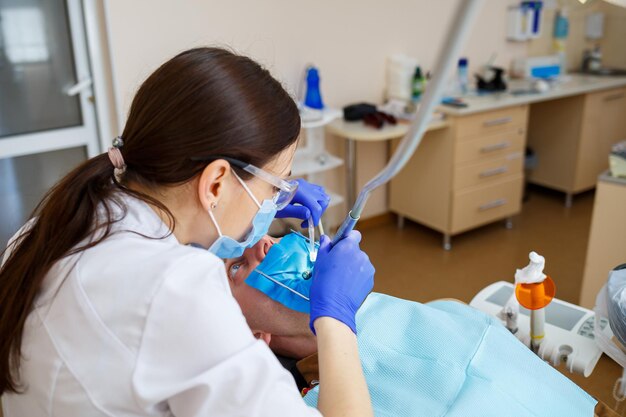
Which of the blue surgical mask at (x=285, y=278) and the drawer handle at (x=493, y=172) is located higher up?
the blue surgical mask at (x=285, y=278)

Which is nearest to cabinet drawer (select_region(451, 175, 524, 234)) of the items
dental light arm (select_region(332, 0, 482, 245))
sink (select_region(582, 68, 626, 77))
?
sink (select_region(582, 68, 626, 77))

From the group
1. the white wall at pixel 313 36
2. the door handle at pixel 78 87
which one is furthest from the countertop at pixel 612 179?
the door handle at pixel 78 87

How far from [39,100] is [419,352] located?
1.96 m

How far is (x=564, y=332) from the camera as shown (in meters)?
1.37

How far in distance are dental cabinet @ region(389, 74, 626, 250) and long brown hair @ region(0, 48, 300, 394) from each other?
7.19ft

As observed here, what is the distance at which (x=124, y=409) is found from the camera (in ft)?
2.50

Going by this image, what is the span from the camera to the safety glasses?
3.02ft

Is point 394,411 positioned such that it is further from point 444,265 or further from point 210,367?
point 444,265

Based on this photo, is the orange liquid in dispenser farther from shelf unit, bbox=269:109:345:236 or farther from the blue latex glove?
shelf unit, bbox=269:109:345:236

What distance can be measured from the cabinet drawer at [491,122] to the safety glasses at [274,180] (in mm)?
2060

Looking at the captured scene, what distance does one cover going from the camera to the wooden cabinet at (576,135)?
11.9ft

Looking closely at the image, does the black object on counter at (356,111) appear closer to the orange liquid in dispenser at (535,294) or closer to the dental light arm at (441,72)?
the orange liquid in dispenser at (535,294)

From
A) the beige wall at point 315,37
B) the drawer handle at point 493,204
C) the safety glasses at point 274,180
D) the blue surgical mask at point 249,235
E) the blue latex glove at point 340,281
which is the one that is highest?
the beige wall at point 315,37

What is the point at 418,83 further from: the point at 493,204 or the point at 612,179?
the point at 612,179
